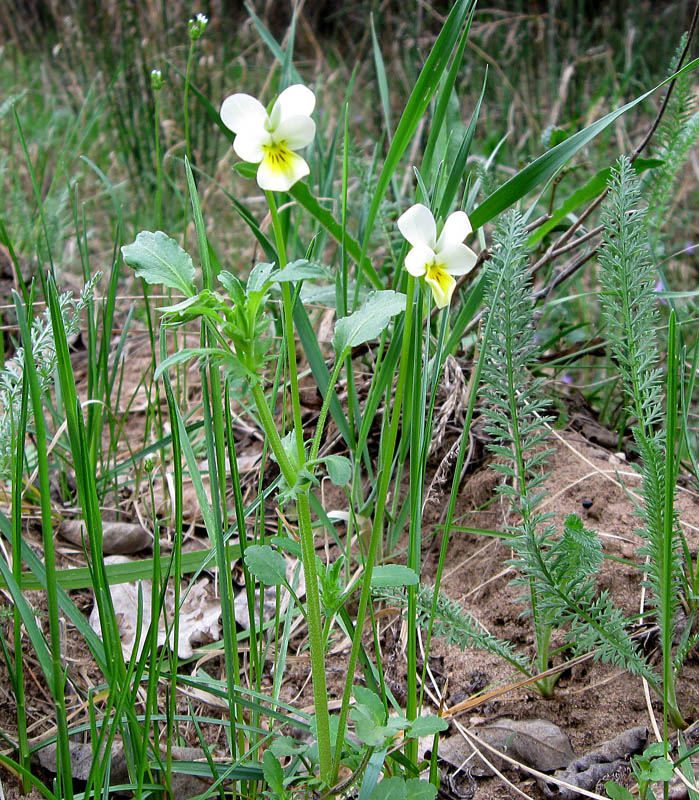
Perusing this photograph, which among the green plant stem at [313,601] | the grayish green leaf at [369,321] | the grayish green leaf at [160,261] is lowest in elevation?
the green plant stem at [313,601]

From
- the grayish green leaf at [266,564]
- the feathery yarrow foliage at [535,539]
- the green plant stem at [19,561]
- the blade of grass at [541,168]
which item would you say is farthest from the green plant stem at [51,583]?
the blade of grass at [541,168]

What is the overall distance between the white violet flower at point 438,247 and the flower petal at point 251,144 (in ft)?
0.49

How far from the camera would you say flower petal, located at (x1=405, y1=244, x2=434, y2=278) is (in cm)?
68

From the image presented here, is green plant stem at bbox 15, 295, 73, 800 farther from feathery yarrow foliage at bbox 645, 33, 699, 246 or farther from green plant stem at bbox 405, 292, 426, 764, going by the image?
feathery yarrow foliage at bbox 645, 33, 699, 246

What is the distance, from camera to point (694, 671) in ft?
3.30

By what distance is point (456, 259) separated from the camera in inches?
27.9

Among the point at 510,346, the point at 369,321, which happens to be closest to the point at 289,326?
the point at 369,321

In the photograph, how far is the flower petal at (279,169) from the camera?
69cm

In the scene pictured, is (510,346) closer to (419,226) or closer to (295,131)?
(419,226)

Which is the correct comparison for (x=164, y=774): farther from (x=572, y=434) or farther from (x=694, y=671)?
(x=572, y=434)

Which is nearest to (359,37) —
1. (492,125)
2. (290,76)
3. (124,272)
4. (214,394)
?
(492,125)

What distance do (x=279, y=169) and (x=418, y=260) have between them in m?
0.16

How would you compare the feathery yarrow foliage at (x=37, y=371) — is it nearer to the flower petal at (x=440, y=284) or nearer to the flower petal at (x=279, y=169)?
the flower petal at (x=279, y=169)

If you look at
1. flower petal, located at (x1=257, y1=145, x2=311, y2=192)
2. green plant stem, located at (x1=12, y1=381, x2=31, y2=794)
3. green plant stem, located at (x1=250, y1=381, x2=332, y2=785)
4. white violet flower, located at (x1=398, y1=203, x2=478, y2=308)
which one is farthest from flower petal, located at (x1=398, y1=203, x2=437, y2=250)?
green plant stem, located at (x1=12, y1=381, x2=31, y2=794)
